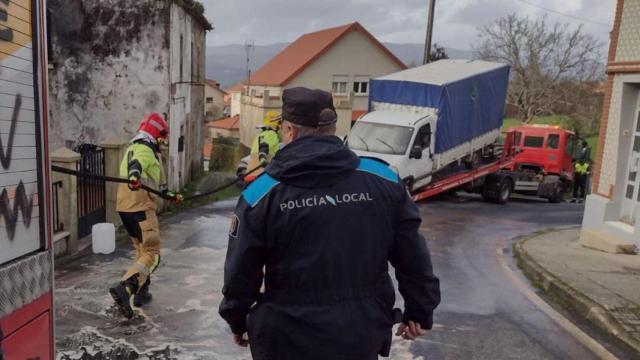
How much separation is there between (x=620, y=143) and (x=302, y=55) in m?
35.4

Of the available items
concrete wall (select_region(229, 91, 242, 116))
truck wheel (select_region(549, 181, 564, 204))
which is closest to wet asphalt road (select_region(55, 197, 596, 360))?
truck wheel (select_region(549, 181, 564, 204))

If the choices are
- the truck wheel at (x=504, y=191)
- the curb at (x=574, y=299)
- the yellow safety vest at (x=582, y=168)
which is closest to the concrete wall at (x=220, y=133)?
the yellow safety vest at (x=582, y=168)

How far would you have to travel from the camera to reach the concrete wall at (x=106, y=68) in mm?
12750

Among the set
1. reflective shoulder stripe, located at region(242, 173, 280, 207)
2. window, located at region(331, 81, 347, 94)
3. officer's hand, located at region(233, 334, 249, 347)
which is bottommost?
officer's hand, located at region(233, 334, 249, 347)

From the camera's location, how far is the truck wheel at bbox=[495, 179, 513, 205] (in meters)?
17.0

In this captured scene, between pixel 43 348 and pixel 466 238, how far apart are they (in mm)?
9276

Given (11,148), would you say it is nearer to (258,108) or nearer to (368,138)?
(368,138)

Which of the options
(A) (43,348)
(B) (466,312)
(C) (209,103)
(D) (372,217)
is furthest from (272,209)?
(C) (209,103)

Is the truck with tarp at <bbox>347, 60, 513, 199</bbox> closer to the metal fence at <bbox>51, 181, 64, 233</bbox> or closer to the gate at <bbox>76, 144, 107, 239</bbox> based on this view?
the gate at <bbox>76, 144, 107, 239</bbox>

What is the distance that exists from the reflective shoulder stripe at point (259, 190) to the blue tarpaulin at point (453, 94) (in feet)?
40.4

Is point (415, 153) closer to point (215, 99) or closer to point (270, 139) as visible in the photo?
point (270, 139)

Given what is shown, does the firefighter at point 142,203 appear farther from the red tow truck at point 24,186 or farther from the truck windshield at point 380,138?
the truck windshield at point 380,138

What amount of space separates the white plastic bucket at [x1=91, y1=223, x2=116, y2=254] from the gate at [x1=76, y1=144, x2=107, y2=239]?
0.93 m

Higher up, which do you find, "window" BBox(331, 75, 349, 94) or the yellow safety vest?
"window" BBox(331, 75, 349, 94)
